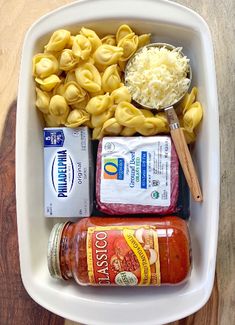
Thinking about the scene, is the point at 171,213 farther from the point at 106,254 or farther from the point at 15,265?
the point at 15,265

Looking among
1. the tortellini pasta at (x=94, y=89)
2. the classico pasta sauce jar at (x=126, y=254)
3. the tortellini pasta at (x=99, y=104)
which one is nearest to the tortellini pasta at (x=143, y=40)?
the tortellini pasta at (x=94, y=89)

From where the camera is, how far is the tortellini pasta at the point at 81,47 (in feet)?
2.76

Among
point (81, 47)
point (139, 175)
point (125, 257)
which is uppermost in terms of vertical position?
point (81, 47)

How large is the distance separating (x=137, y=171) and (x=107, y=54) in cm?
19

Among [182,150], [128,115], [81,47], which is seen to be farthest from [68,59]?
[182,150]

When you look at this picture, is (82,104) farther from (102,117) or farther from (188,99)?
(188,99)

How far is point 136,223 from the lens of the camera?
0.84 m

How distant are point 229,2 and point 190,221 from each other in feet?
1.30

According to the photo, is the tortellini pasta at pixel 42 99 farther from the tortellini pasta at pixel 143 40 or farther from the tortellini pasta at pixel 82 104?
the tortellini pasta at pixel 143 40

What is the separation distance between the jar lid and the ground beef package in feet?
0.30

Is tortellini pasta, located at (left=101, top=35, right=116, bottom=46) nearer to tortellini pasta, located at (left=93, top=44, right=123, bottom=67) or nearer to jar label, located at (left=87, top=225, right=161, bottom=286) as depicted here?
tortellini pasta, located at (left=93, top=44, right=123, bottom=67)

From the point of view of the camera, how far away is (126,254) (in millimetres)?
795

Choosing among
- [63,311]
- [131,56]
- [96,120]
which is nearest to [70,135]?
[96,120]

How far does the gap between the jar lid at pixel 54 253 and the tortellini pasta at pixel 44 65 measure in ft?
0.81
